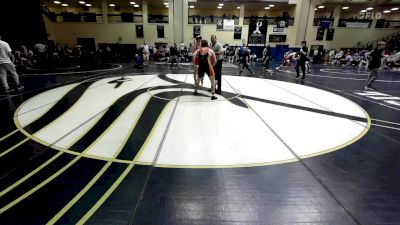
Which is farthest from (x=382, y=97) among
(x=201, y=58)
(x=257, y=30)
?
(x=257, y=30)

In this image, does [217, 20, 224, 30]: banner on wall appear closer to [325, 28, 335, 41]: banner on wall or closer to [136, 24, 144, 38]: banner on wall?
[136, 24, 144, 38]: banner on wall

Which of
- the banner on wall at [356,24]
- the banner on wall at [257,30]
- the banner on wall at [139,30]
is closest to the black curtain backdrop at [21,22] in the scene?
the banner on wall at [139,30]


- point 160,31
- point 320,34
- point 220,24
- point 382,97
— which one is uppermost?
point 220,24

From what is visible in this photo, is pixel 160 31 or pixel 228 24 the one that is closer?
pixel 160 31

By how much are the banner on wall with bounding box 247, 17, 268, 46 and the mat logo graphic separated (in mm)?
12213

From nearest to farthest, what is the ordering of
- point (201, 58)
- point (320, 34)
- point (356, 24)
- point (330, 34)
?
point (201, 58), point (320, 34), point (330, 34), point (356, 24)

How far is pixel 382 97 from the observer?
7.81 m

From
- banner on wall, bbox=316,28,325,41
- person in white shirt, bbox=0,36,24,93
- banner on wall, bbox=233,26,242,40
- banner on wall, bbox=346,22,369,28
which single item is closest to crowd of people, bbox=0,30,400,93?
person in white shirt, bbox=0,36,24,93

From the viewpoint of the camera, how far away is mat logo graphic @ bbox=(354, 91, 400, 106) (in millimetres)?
7178

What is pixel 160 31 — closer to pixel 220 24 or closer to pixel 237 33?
pixel 220 24

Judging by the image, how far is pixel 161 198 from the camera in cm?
256

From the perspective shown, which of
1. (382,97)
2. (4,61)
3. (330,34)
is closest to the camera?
(4,61)

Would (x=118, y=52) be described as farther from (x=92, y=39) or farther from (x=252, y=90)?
(x=252, y=90)

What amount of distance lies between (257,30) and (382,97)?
15.6 metres
